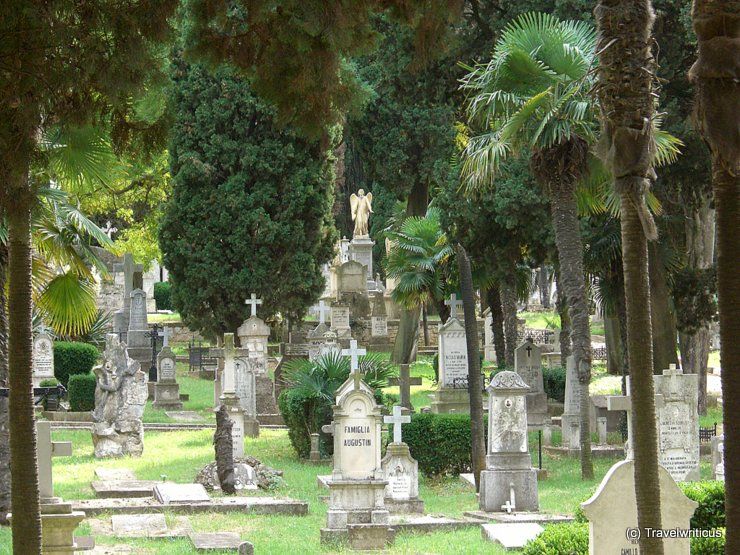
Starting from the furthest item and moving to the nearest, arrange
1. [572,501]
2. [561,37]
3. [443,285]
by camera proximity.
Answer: [443,285], [561,37], [572,501]

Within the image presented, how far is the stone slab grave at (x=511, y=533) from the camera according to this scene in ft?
40.0

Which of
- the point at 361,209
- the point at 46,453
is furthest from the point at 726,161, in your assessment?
the point at 361,209

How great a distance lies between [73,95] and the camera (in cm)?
835

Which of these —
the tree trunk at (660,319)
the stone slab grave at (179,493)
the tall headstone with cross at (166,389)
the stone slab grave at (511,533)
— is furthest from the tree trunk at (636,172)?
the tall headstone with cross at (166,389)

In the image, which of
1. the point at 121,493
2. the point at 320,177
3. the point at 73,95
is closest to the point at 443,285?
the point at 320,177

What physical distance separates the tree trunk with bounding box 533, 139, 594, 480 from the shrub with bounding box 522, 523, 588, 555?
800 cm

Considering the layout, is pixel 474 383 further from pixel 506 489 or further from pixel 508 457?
pixel 506 489

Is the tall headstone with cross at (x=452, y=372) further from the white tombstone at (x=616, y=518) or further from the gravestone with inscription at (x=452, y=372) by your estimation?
the white tombstone at (x=616, y=518)

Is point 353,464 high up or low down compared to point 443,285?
down

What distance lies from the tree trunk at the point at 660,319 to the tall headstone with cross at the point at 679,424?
23.1 ft

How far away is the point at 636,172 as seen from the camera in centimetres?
782

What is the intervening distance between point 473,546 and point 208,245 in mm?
19697

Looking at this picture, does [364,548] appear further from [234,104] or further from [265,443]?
[234,104]

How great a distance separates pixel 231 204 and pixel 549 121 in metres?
15.3
